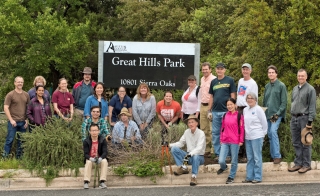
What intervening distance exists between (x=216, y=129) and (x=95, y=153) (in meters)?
2.33

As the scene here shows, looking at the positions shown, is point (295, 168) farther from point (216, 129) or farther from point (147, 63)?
point (147, 63)

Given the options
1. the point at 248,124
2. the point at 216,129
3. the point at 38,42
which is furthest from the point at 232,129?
the point at 38,42

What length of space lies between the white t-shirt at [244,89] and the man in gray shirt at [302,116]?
728mm

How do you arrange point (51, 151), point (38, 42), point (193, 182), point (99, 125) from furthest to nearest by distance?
point (38, 42) < point (99, 125) < point (51, 151) < point (193, 182)

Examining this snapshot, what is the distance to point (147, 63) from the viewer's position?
500 inches

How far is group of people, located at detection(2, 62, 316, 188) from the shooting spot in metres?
9.35

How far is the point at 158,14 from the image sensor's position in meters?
34.8

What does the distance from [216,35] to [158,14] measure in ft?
14.7

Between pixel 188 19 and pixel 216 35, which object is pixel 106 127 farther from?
pixel 188 19

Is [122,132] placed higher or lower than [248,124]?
lower

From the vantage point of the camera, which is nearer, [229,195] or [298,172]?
[229,195]

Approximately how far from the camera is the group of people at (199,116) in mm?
9352

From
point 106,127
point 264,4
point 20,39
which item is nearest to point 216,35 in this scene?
point 264,4

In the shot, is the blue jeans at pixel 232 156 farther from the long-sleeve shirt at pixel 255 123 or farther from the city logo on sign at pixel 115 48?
the city logo on sign at pixel 115 48
